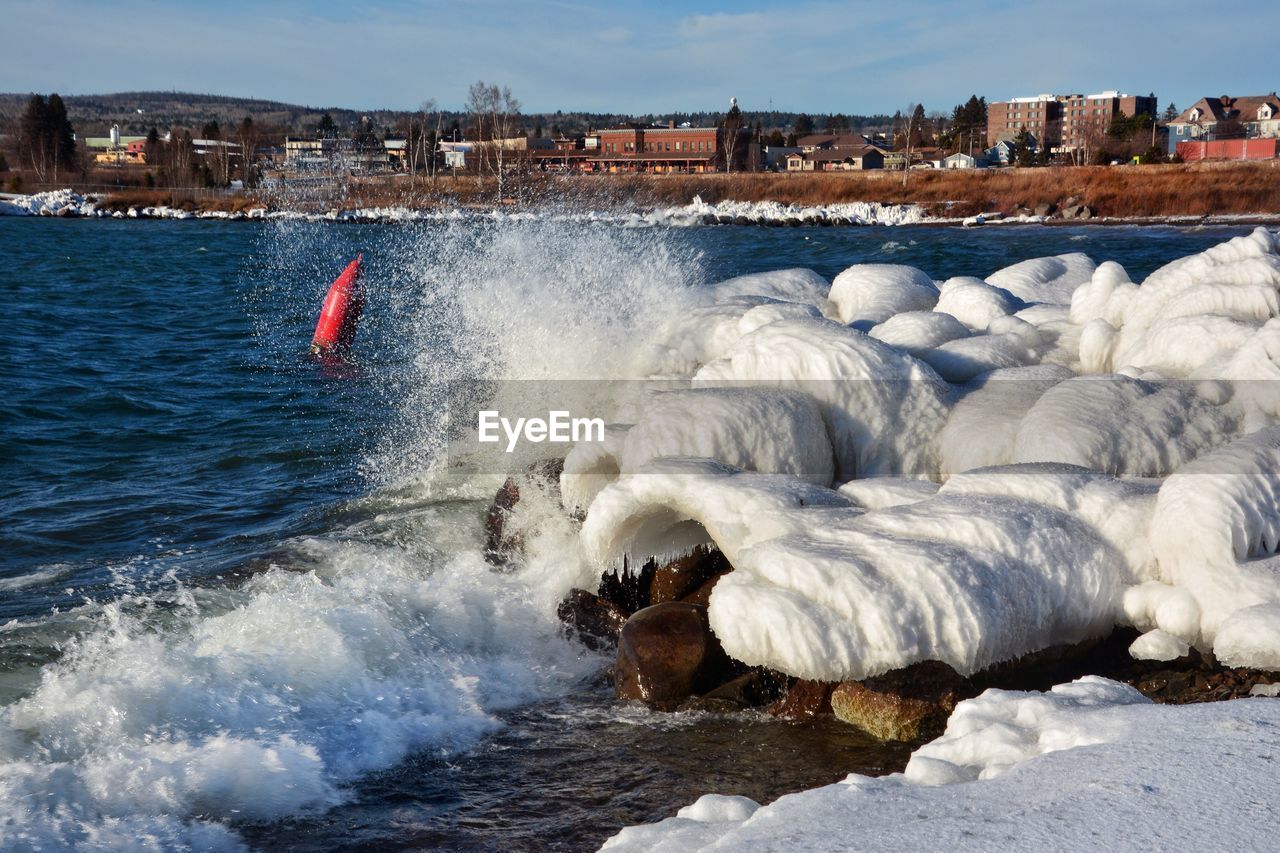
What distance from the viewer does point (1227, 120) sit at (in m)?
94.5

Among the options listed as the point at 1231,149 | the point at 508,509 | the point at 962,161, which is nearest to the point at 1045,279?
the point at 508,509

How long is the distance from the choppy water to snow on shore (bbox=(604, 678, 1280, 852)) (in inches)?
39.1

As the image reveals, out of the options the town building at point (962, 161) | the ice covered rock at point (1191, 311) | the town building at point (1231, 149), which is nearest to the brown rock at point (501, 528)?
the ice covered rock at point (1191, 311)

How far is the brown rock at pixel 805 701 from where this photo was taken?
19.5ft

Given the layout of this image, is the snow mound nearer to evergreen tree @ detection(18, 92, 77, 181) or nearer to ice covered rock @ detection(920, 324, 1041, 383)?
ice covered rock @ detection(920, 324, 1041, 383)

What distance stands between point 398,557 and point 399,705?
258 centimetres

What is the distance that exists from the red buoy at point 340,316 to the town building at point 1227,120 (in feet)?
258

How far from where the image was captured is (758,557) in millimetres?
6062

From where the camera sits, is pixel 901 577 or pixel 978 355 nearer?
pixel 901 577

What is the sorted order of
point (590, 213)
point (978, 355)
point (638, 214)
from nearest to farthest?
point (978, 355) < point (638, 214) < point (590, 213)

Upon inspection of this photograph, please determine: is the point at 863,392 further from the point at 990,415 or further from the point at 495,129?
the point at 495,129

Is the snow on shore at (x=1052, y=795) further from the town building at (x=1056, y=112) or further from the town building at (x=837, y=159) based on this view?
the town building at (x=1056, y=112)

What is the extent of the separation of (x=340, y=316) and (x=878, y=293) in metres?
11.4

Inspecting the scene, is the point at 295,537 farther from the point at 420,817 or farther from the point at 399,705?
the point at 420,817
